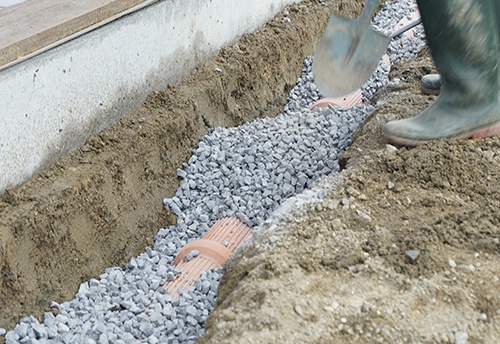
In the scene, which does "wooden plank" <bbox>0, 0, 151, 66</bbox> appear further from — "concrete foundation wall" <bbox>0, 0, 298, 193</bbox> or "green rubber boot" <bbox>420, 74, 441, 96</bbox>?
"green rubber boot" <bbox>420, 74, 441, 96</bbox>

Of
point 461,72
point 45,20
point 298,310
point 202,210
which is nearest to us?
point 298,310

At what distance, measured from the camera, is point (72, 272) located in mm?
3553

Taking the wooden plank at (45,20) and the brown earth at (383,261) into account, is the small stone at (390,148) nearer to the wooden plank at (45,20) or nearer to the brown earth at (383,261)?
the brown earth at (383,261)

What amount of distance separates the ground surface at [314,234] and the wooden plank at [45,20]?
2.02ft

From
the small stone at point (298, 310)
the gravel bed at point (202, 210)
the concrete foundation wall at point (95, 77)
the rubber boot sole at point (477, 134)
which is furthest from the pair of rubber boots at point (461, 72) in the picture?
the concrete foundation wall at point (95, 77)

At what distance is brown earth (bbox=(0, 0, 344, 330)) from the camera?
333cm

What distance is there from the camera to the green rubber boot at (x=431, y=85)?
13.4ft

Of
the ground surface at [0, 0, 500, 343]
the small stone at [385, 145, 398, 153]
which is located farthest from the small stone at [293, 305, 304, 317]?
the small stone at [385, 145, 398, 153]

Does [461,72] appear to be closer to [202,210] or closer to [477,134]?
[477,134]

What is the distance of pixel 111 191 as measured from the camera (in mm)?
3822

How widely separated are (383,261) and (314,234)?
327mm

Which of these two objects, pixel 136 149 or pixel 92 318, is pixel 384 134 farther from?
pixel 92 318

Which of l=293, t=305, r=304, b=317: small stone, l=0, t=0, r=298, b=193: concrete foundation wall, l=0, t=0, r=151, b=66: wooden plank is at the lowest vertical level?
l=0, t=0, r=298, b=193: concrete foundation wall

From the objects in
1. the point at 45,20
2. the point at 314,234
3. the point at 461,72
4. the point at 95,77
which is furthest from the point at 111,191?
the point at 461,72
